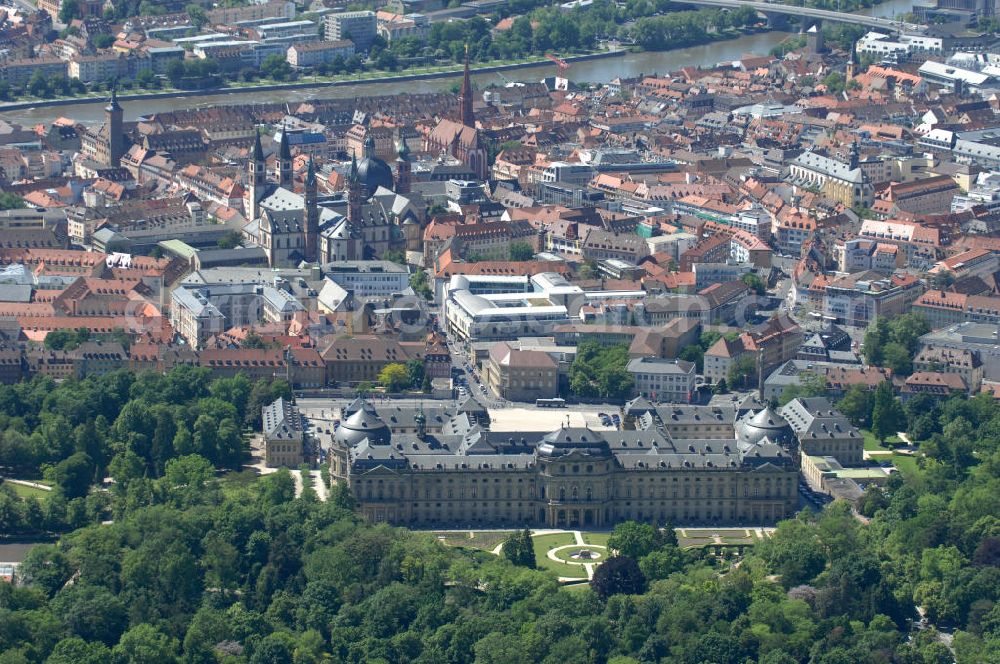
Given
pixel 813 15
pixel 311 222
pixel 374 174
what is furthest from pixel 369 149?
pixel 813 15

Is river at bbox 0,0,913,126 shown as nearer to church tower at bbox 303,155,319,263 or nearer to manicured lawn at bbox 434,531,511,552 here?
church tower at bbox 303,155,319,263

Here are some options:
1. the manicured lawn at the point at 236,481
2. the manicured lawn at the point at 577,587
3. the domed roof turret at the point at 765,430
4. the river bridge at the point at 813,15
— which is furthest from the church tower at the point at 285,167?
the river bridge at the point at 813,15

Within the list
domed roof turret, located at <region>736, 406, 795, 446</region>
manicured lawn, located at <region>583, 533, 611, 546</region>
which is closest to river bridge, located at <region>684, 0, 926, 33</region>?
domed roof turret, located at <region>736, 406, 795, 446</region>

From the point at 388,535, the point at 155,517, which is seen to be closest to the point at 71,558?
the point at 155,517

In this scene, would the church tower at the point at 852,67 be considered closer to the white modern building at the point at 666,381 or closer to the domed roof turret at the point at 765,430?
the white modern building at the point at 666,381

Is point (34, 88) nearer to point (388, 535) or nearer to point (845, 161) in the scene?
point (845, 161)

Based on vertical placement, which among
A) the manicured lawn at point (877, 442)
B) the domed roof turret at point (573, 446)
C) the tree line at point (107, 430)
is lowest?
the manicured lawn at point (877, 442)
